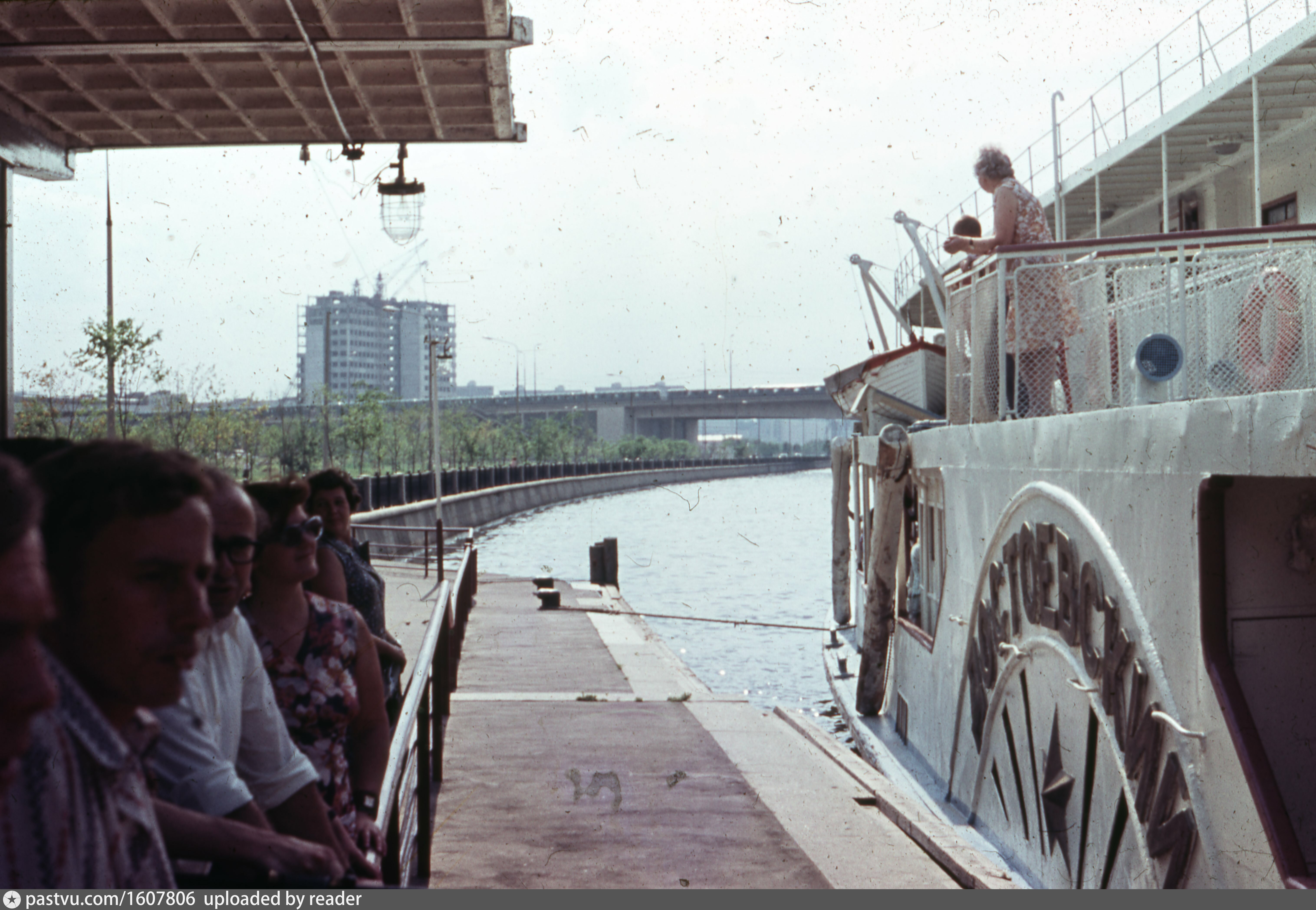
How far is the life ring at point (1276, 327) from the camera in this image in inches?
221

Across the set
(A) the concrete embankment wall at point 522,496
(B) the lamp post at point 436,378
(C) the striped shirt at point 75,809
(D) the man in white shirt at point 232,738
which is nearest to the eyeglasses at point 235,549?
(D) the man in white shirt at point 232,738

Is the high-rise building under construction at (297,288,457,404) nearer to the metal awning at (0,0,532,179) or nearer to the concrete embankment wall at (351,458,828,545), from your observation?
the concrete embankment wall at (351,458,828,545)

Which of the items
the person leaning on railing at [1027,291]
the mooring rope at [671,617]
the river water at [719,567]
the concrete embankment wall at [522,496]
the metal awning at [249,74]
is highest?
the metal awning at [249,74]

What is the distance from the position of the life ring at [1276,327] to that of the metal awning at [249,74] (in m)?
3.76

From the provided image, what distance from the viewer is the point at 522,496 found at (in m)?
59.3

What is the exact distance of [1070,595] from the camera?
629cm

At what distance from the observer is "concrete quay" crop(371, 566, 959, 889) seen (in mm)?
5680

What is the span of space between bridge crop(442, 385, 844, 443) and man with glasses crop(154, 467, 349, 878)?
41380 mm

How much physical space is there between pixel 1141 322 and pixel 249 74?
16.0 ft

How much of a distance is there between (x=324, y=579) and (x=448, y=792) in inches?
146

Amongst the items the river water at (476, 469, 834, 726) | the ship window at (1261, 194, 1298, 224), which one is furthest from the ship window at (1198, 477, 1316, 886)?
the ship window at (1261, 194, 1298, 224)

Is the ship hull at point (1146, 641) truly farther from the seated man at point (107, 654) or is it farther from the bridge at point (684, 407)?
the bridge at point (684, 407)
